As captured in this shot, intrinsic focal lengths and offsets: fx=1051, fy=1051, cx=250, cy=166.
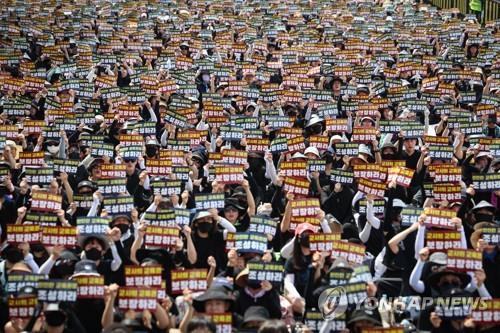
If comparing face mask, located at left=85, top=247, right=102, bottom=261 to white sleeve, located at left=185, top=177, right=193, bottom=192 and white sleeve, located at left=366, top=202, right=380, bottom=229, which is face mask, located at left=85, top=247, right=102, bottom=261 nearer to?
white sleeve, located at left=185, top=177, right=193, bottom=192

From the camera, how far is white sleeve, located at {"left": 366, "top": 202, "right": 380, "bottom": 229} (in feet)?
40.7

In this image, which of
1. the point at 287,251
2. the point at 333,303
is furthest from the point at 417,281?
the point at 287,251

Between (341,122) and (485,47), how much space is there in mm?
9637

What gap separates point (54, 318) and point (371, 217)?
14.6ft

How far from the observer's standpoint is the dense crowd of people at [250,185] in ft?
33.2

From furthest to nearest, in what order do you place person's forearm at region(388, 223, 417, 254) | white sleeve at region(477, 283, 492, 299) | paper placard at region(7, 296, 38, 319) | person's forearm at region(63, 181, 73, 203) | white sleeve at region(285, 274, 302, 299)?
person's forearm at region(63, 181, 73, 203)
person's forearm at region(388, 223, 417, 254)
white sleeve at region(285, 274, 302, 299)
white sleeve at region(477, 283, 492, 299)
paper placard at region(7, 296, 38, 319)

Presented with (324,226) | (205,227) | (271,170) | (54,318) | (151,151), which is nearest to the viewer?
(54,318)

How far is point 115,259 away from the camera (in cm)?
1123

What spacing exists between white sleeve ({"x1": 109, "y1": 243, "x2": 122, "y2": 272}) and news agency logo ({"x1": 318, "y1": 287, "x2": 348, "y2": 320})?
2234 millimetres

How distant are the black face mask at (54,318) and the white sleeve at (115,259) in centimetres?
175

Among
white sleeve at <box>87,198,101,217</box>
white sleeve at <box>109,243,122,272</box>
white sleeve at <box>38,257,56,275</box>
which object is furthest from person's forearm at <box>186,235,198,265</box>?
white sleeve at <box>87,198,101,217</box>

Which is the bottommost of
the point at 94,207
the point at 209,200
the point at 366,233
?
the point at 366,233

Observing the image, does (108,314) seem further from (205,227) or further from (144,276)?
(205,227)

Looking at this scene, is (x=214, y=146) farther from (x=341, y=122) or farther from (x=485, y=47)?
(x=485, y=47)
